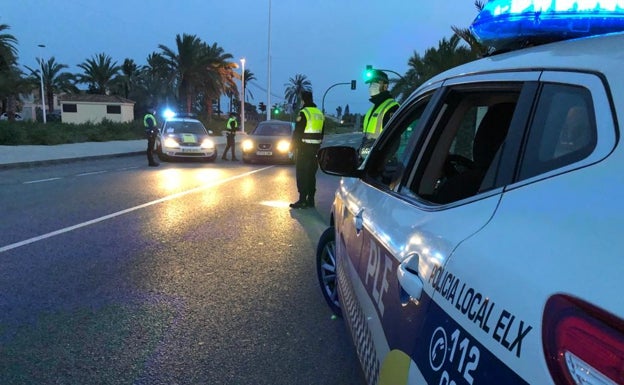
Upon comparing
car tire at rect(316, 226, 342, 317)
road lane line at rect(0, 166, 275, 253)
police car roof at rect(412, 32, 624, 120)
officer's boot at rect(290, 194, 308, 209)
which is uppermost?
police car roof at rect(412, 32, 624, 120)

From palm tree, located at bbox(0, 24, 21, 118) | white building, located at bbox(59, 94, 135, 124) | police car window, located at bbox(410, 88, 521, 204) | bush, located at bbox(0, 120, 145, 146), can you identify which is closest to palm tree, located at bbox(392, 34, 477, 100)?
police car window, located at bbox(410, 88, 521, 204)

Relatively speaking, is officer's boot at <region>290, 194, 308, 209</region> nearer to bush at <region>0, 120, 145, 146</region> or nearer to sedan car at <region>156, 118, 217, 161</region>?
sedan car at <region>156, 118, 217, 161</region>

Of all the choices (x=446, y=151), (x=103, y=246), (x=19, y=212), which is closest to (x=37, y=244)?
(x=103, y=246)

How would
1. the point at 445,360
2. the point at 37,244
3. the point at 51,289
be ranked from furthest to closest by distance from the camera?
1. the point at 37,244
2. the point at 51,289
3. the point at 445,360

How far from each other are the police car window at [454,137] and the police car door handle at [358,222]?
372mm

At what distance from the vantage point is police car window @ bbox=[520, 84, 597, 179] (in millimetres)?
1274

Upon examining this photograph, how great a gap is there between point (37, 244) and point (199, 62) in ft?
125

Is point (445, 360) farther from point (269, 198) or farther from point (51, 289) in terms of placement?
point (269, 198)

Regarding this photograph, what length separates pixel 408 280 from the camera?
1.60m

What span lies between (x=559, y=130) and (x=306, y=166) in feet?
23.2

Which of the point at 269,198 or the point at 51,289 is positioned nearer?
the point at 51,289

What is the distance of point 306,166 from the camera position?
27.6ft

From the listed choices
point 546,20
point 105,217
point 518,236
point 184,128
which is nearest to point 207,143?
point 184,128

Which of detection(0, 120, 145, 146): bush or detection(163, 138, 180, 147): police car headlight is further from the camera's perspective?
detection(0, 120, 145, 146): bush
